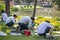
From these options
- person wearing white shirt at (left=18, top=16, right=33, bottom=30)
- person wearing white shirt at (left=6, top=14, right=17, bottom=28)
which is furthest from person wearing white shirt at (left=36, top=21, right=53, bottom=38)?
person wearing white shirt at (left=6, top=14, right=17, bottom=28)

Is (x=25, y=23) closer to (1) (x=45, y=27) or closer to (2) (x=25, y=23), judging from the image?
(2) (x=25, y=23)

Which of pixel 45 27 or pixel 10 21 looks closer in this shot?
pixel 45 27

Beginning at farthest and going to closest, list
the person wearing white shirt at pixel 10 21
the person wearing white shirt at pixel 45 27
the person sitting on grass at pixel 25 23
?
the person wearing white shirt at pixel 10 21 → the person sitting on grass at pixel 25 23 → the person wearing white shirt at pixel 45 27

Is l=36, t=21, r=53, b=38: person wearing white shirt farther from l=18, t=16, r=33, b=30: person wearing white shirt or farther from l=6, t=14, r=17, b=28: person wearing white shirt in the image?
l=6, t=14, r=17, b=28: person wearing white shirt

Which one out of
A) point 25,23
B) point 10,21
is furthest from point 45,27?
point 10,21

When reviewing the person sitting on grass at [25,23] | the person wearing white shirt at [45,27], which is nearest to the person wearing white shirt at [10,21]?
the person sitting on grass at [25,23]

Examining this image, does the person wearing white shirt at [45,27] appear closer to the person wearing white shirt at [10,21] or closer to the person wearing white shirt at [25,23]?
the person wearing white shirt at [25,23]

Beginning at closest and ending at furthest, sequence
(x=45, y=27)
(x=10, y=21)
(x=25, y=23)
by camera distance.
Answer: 1. (x=45, y=27)
2. (x=25, y=23)
3. (x=10, y=21)

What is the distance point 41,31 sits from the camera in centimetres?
851

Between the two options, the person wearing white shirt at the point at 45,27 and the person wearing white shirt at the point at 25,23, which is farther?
the person wearing white shirt at the point at 25,23

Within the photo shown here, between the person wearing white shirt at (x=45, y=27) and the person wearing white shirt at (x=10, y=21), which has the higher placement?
the person wearing white shirt at (x=45, y=27)

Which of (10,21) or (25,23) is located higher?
(25,23)

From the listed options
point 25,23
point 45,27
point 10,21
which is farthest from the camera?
point 10,21

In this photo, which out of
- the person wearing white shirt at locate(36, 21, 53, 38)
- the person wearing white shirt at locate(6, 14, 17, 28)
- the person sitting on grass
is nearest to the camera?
the person wearing white shirt at locate(36, 21, 53, 38)
